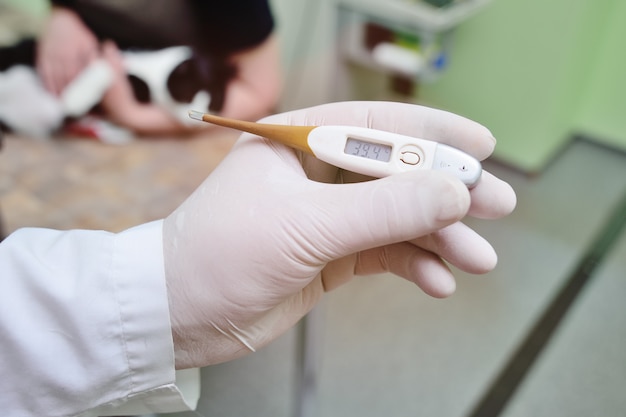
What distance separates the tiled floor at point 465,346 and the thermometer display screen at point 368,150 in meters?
0.17

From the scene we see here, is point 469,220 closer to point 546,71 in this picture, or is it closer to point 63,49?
point 546,71

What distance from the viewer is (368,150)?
0.44 metres

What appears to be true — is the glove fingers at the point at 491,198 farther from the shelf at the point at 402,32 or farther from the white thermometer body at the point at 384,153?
the shelf at the point at 402,32

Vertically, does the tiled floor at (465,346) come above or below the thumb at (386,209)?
below

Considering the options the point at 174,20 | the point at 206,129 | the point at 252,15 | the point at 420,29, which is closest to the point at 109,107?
the point at 174,20

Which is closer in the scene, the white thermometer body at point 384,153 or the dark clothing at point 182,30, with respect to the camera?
the white thermometer body at point 384,153

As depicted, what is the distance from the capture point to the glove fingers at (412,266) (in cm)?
48

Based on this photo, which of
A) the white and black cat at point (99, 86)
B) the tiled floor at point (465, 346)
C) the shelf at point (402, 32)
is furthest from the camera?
the shelf at point (402, 32)

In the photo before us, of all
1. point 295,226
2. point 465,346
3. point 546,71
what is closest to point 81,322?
point 295,226

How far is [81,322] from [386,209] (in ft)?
0.82

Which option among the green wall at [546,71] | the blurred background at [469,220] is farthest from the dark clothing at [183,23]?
the green wall at [546,71]

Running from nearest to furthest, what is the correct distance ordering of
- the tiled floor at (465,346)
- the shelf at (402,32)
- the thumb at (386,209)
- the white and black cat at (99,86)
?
the thumb at (386,209) < the tiled floor at (465,346) < the white and black cat at (99,86) < the shelf at (402,32)

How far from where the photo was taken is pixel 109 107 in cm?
128

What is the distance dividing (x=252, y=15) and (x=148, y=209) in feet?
2.40
